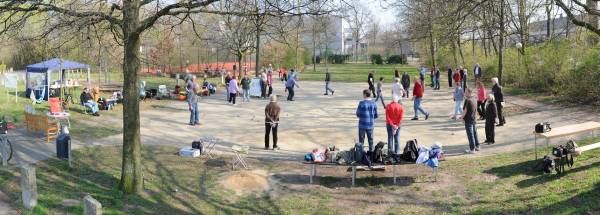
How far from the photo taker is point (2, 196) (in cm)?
953

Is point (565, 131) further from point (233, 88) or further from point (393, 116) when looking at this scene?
point (233, 88)

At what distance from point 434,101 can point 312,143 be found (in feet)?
38.9

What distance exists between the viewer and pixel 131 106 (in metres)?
10.1

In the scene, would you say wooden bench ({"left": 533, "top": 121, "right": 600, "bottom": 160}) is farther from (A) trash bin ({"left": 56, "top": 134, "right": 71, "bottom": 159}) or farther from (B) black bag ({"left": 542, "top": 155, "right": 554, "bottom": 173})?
(A) trash bin ({"left": 56, "top": 134, "right": 71, "bottom": 159})

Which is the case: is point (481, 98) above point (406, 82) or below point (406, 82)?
below

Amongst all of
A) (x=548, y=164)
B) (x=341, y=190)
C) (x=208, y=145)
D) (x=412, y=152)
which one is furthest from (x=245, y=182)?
(x=548, y=164)

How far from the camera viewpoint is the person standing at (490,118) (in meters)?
13.5

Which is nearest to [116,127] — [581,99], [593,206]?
[593,206]

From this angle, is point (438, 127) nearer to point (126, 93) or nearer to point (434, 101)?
point (434, 101)

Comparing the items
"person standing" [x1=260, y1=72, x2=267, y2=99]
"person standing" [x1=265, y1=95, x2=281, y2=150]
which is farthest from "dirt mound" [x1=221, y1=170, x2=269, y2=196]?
"person standing" [x1=260, y1=72, x2=267, y2=99]

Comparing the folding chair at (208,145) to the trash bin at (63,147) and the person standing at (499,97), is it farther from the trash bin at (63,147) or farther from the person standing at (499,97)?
the person standing at (499,97)

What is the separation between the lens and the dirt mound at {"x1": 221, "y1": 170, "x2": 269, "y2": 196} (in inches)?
432

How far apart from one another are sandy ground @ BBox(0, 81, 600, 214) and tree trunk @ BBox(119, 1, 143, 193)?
2122 millimetres

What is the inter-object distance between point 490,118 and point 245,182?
6467 millimetres
